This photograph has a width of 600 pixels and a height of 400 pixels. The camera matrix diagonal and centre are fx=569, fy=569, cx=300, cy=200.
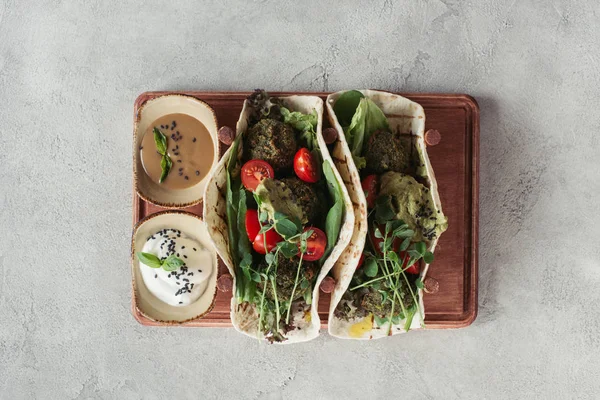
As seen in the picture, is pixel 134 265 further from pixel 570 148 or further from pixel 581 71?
pixel 581 71

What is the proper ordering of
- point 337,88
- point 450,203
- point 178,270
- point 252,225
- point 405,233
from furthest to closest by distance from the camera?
1. point 337,88
2. point 450,203
3. point 178,270
4. point 252,225
5. point 405,233

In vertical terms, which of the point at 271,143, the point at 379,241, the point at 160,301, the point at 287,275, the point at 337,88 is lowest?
the point at 160,301

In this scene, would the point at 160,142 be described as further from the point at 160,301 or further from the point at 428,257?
the point at 428,257

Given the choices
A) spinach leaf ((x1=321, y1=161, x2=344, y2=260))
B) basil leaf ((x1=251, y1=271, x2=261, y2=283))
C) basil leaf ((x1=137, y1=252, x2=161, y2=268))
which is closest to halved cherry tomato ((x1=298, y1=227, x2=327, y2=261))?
spinach leaf ((x1=321, y1=161, x2=344, y2=260))

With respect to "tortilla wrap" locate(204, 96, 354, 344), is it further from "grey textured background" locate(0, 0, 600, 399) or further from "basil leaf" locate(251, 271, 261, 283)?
"grey textured background" locate(0, 0, 600, 399)

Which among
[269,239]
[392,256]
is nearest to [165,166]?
[269,239]

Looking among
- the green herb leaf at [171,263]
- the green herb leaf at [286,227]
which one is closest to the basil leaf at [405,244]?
the green herb leaf at [286,227]
